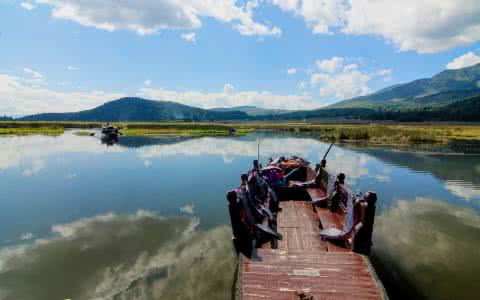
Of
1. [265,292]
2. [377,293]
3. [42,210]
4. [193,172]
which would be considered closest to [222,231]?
[265,292]

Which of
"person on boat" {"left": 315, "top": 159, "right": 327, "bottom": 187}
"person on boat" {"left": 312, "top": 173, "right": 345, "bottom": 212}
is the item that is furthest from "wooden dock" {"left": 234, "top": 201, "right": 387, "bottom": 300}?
"person on boat" {"left": 315, "top": 159, "right": 327, "bottom": 187}

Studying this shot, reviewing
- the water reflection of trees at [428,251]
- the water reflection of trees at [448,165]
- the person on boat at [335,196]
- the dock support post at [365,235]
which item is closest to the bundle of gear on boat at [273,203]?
the person on boat at [335,196]

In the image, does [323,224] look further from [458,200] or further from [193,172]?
[193,172]

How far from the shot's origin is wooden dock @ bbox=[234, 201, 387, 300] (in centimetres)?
748

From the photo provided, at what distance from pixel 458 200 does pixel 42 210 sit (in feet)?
95.8

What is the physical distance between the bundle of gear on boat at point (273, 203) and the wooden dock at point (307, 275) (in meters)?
0.47

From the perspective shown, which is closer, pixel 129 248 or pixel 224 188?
pixel 129 248

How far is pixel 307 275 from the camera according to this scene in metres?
8.20

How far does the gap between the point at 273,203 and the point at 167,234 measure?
18.8 feet

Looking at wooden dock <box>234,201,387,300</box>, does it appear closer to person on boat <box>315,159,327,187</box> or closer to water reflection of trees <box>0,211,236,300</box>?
water reflection of trees <box>0,211,236,300</box>

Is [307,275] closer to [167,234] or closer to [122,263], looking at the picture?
[122,263]

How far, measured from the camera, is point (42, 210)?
19.2 meters

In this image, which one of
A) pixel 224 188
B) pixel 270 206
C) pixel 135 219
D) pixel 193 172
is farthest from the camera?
pixel 193 172

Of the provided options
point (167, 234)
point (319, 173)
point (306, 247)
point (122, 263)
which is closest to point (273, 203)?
point (306, 247)
